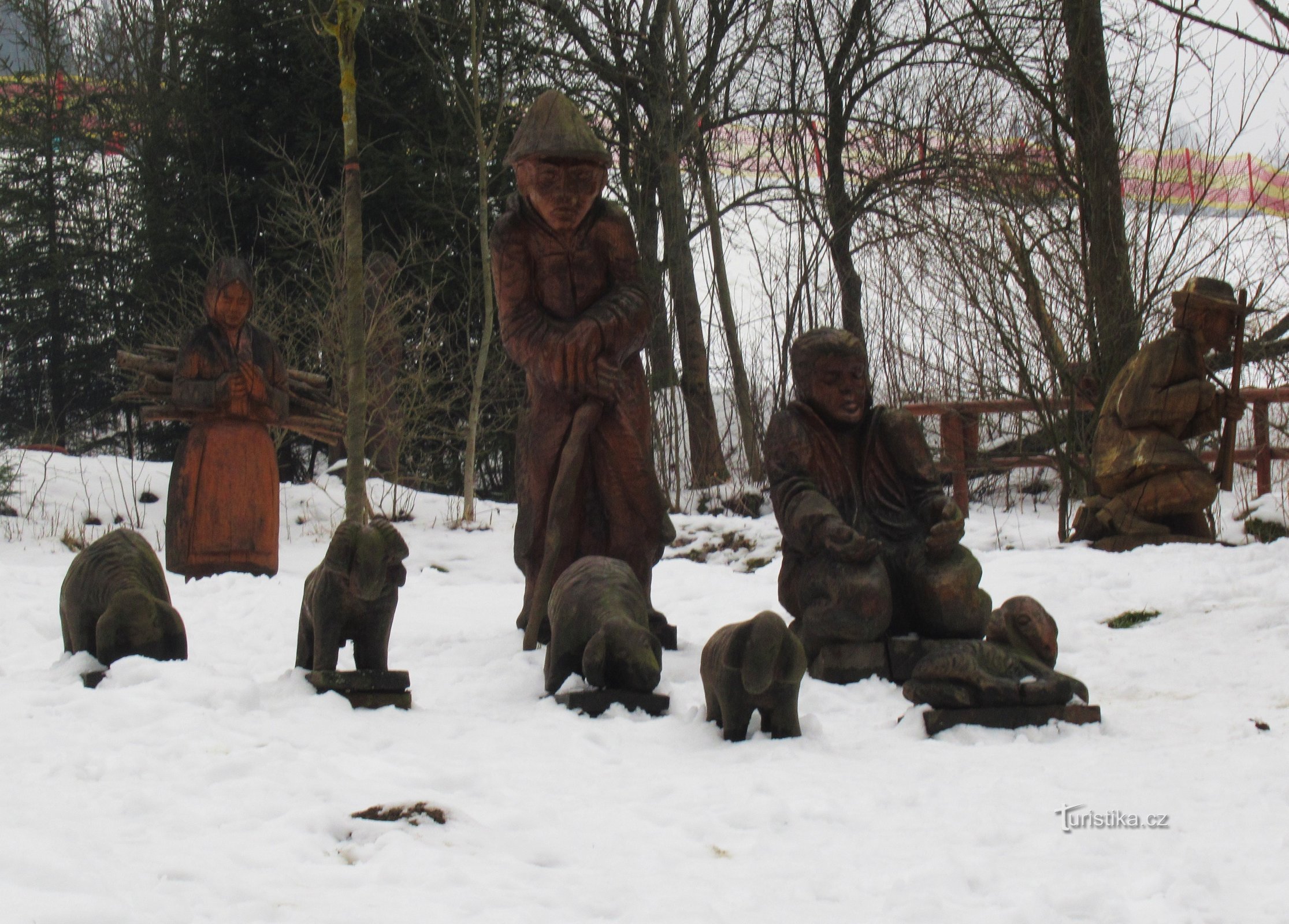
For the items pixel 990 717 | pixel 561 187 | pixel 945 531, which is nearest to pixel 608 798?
pixel 990 717

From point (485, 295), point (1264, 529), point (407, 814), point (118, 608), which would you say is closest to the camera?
point (407, 814)

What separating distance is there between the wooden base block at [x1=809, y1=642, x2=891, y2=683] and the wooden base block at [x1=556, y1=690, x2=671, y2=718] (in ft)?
3.55

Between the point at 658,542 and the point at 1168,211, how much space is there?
7775 millimetres

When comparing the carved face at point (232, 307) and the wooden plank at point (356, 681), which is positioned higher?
the carved face at point (232, 307)

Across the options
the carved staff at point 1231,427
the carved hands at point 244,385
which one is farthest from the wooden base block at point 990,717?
the carved hands at point 244,385

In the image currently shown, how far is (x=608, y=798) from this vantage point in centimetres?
388

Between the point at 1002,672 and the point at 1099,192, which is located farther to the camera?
the point at 1099,192

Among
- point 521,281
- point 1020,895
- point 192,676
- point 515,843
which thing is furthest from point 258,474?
point 1020,895

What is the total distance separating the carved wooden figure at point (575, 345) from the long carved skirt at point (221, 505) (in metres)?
3.46

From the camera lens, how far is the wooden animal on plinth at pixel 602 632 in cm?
494

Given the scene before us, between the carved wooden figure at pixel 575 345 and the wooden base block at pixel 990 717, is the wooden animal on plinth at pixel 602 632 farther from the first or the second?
the wooden base block at pixel 990 717

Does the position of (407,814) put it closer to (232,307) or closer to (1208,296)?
(232,307)

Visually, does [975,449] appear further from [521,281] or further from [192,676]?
[192,676]

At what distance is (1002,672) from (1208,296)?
5.23 meters
